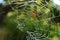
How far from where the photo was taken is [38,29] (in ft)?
8.17

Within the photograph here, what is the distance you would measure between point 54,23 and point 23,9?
545 mm

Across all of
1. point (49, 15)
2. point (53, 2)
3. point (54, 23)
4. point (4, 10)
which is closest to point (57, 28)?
point (54, 23)

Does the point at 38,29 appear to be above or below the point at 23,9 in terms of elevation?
below

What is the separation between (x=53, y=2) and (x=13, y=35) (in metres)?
0.85

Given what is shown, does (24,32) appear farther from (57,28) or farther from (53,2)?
(53,2)

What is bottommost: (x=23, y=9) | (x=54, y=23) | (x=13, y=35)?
(x=13, y=35)

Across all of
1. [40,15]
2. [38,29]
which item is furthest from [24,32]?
[40,15]

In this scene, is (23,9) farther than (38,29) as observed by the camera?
Yes

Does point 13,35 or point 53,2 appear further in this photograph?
point 53,2

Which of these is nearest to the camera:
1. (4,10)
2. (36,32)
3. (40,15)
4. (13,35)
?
(36,32)

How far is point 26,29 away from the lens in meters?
2.50

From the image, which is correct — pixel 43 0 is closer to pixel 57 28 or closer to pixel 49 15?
pixel 49 15

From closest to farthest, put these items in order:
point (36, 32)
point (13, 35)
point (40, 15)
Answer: point (36, 32)
point (13, 35)
point (40, 15)

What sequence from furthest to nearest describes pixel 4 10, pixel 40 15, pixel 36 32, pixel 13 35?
pixel 4 10, pixel 40 15, pixel 13 35, pixel 36 32
